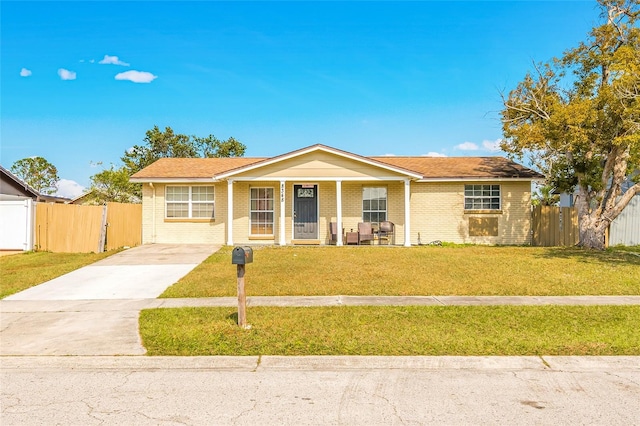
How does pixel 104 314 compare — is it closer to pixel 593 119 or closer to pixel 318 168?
pixel 318 168

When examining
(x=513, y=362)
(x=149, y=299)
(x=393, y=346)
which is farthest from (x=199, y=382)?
(x=149, y=299)

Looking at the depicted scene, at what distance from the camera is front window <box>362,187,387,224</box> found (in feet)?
63.0

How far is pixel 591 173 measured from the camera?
17.3 metres

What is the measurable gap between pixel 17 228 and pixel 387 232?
45.5 feet

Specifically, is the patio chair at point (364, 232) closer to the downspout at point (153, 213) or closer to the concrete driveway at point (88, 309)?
the concrete driveway at point (88, 309)

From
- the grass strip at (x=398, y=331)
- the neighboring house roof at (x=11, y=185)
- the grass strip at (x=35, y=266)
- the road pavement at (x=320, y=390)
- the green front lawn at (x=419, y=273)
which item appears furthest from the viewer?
the neighboring house roof at (x=11, y=185)

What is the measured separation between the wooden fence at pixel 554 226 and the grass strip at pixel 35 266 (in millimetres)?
16826

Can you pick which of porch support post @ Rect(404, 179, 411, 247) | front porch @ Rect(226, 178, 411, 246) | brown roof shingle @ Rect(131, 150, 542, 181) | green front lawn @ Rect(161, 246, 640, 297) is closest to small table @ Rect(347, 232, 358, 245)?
front porch @ Rect(226, 178, 411, 246)

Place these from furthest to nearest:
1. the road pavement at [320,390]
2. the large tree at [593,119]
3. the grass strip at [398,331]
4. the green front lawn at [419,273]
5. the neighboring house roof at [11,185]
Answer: the neighboring house roof at [11,185] → the large tree at [593,119] → the green front lawn at [419,273] → the grass strip at [398,331] → the road pavement at [320,390]

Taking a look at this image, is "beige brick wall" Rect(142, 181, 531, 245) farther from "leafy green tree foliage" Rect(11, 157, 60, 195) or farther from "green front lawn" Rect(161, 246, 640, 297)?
"leafy green tree foliage" Rect(11, 157, 60, 195)

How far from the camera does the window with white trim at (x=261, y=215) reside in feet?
63.0

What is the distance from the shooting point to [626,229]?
2019 cm

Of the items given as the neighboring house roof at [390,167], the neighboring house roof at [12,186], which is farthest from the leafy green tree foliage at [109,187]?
the neighboring house roof at [390,167]

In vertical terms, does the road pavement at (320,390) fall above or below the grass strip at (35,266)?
below
